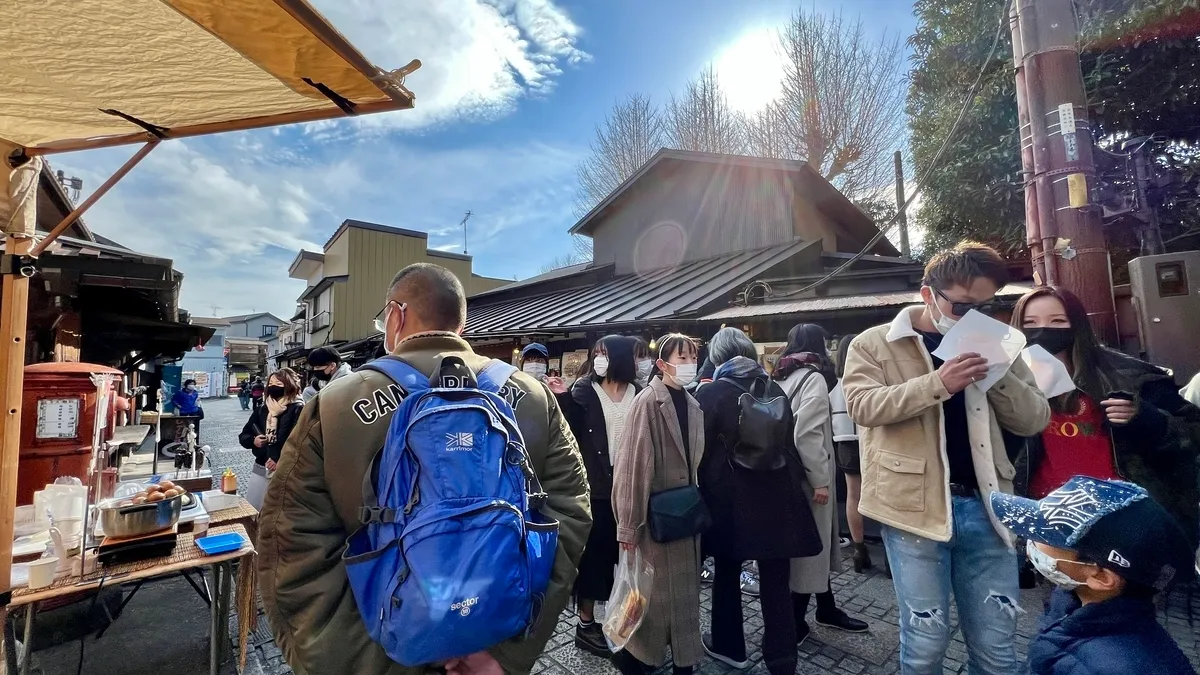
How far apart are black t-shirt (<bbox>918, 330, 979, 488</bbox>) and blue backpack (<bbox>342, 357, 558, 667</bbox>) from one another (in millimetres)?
1941

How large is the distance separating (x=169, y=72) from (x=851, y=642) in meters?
4.98

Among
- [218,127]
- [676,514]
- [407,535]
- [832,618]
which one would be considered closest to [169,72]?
[218,127]

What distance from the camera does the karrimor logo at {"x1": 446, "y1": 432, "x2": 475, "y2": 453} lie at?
144 cm

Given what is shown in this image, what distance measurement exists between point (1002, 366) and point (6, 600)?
4.38 metres

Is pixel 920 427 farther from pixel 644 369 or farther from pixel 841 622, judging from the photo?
pixel 644 369

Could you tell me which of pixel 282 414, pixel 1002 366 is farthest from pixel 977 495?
pixel 282 414

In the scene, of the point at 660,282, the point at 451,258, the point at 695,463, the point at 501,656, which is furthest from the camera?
the point at 451,258

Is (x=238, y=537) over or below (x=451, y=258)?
below

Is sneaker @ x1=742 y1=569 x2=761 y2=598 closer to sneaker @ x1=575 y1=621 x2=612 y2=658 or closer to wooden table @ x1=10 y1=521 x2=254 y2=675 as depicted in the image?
sneaker @ x1=575 y1=621 x2=612 y2=658

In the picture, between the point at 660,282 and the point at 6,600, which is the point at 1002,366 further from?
the point at 660,282

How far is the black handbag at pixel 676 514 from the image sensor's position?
2875mm

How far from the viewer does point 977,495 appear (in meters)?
2.21

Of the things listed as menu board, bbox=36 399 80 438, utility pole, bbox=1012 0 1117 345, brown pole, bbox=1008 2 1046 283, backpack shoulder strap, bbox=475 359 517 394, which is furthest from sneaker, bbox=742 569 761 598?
menu board, bbox=36 399 80 438

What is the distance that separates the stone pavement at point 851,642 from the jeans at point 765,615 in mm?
238
